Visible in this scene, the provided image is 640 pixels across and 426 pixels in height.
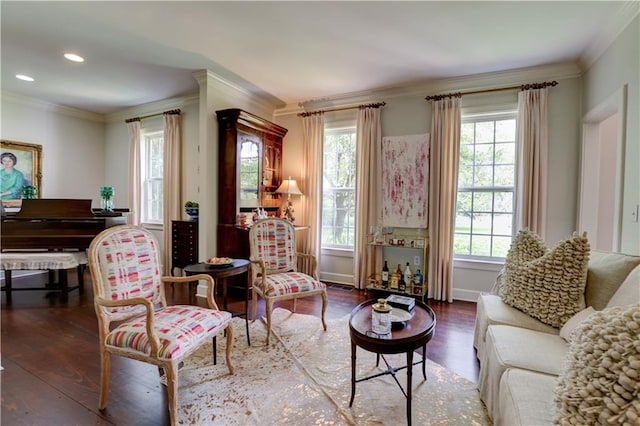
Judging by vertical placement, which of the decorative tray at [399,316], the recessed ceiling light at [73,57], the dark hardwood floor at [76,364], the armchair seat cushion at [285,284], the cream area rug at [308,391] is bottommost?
the dark hardwood floor at [76,364]

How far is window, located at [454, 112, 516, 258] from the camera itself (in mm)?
3758

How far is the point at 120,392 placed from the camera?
1.95m

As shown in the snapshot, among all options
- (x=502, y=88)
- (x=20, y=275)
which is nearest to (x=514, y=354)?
(x=502, y=88)

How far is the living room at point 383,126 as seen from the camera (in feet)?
8.21

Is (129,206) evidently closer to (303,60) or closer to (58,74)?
(58,74)

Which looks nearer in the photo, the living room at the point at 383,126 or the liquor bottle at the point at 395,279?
the living room at the point at 383,126

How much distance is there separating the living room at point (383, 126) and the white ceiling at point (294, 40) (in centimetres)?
18

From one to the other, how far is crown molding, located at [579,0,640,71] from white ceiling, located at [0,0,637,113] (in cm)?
1

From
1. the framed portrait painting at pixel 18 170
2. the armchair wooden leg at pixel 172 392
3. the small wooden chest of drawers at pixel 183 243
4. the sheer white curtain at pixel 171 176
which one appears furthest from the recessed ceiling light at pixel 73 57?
the armchair wooden leg at pixel 172 392

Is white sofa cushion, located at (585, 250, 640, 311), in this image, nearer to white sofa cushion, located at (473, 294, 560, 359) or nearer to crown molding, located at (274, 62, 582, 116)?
white sofa cushion, located at (473, 294, 560, 359)

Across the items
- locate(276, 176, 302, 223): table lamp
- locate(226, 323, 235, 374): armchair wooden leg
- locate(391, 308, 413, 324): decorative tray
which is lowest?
locate(226, 323, 235, 374): armchair wooden leg

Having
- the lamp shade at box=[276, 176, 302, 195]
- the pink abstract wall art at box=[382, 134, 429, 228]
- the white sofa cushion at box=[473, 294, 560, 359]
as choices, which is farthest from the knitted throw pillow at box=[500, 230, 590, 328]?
the lamp shade at box=[276, 176, 302, 195]

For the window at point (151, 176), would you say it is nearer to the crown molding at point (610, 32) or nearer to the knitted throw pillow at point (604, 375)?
the knitted throw pillow at point (604, 375)

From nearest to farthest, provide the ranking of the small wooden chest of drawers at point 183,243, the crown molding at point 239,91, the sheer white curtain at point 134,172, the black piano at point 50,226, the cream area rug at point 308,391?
the cream area rug at point 308,391
the black piano at point 50,226
the crown molding at point 239,91
the small wooden chest of drawers at point 183,243
the sheer white curtain at point 134,172
